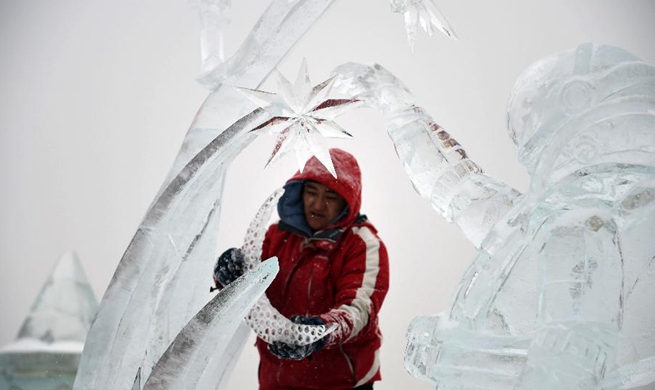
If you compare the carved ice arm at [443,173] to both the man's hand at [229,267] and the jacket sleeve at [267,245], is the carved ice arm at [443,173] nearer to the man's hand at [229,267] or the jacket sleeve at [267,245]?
the man's hand at [229,267]

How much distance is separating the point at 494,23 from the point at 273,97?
1.38 m

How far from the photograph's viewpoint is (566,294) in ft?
1.78

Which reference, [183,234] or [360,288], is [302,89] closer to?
[183,234]

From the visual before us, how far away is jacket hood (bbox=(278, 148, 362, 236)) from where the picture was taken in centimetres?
122

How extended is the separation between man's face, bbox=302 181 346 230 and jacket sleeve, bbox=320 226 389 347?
0.05 metres

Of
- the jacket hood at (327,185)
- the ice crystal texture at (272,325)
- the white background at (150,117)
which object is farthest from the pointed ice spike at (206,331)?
the white background at (150,117)

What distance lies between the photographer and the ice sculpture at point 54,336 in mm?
1091

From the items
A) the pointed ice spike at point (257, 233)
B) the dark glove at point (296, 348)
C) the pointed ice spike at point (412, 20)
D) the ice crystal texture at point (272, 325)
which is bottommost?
the dark glove at point (296, 348)

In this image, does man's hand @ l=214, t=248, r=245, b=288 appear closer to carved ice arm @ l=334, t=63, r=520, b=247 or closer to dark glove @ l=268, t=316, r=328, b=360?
dark glove @ l=268, t=316, r=328, b=360

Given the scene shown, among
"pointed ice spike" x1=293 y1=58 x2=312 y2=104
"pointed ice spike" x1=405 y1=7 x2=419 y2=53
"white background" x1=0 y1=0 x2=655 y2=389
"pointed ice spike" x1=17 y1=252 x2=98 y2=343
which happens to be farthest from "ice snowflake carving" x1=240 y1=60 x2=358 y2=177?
"white background" x1=0 y1=0 x2=655 y2=389

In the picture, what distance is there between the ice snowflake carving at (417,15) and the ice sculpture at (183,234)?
8 cm

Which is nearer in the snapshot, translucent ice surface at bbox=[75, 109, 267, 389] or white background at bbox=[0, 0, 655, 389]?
translucent ice surface at bbox=[75, 109, 267, 389]

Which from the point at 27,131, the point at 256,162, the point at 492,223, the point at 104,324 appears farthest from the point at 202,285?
the point at 27,131

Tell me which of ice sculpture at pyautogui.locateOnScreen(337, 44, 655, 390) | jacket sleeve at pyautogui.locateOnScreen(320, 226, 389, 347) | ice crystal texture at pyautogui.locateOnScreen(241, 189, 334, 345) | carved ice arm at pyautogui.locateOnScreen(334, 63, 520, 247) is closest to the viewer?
ice sculpture at pyautogui.locateOnScreen(337, 44, 655, 390)
